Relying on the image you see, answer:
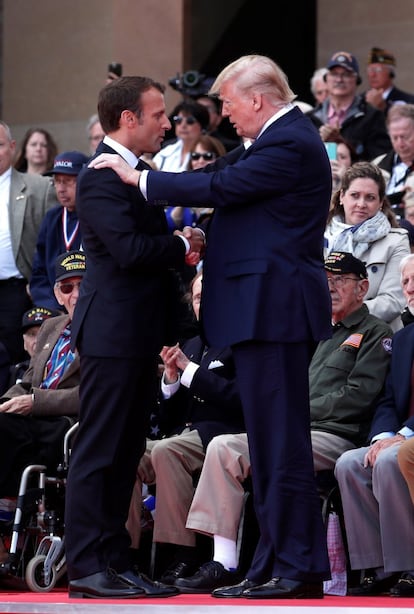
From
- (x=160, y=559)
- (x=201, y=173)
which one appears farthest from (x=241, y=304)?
(x=160, y=559)

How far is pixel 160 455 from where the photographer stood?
20.8ft

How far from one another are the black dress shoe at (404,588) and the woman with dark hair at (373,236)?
174cm

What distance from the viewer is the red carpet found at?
4262 millimetres

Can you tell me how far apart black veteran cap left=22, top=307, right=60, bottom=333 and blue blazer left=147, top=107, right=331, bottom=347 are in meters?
2.85

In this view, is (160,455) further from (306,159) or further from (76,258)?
(306,159)

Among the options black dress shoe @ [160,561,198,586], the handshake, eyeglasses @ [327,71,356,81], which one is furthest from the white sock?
eyeglasses @ [327,71,356,81]

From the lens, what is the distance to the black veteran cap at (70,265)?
278 inches

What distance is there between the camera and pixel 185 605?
4352mm

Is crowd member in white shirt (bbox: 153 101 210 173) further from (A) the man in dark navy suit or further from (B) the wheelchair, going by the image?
(A) the man in dark navy suit

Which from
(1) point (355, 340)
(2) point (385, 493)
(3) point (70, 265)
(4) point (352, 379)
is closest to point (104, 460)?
(2) point (385, 493)

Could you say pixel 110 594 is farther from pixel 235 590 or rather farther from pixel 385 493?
pixel 385 493

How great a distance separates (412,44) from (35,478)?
781 cm

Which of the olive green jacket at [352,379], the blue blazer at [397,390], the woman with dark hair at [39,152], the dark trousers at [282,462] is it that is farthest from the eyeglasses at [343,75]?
the dark trousers at [282,462]

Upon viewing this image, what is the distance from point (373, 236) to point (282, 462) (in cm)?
256
